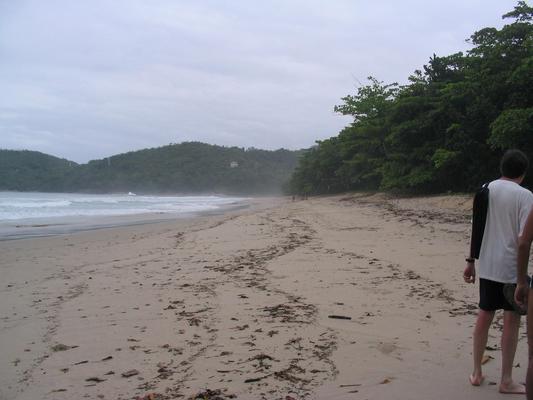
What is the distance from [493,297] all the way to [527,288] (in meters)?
0.41

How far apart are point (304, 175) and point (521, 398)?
145 feet

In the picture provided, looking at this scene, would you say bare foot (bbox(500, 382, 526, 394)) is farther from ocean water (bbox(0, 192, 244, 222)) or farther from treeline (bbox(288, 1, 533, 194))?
ocean water (bbox(0, 192, 244, 222))

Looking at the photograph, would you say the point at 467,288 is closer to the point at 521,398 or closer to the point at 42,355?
the point at 521,398

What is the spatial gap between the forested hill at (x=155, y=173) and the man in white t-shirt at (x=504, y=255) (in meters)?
83.3

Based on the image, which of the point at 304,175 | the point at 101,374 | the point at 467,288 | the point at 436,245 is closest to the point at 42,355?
the point at 101,374

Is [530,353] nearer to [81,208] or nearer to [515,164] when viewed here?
[515,164]

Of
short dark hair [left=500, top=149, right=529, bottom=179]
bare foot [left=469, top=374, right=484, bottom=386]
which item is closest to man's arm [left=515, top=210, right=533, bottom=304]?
short dark hair [left=500, top=149, right=529, bottom=179]

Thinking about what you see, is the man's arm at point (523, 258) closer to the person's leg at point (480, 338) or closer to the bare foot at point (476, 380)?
the person's leg at point (480, 338)

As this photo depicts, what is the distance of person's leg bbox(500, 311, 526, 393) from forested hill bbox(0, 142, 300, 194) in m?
83.4

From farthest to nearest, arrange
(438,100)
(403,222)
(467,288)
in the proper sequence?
1. (438,100)
2. (403,222)
3. (467,288)

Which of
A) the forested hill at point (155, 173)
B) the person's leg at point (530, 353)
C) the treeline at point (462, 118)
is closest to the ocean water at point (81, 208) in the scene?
the treeline at point (462, 118)

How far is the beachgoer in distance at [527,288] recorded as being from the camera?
2.20 metres

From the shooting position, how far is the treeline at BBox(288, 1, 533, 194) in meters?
13.6

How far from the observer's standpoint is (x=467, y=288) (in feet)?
17.4
